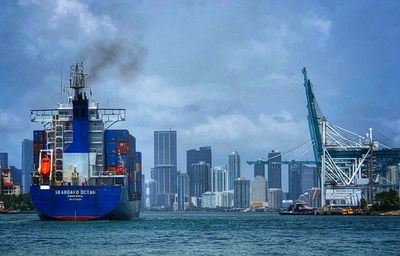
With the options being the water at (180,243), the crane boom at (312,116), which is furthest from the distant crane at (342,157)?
the water at (180,243)

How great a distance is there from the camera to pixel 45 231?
8475 cm

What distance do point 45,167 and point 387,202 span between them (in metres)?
99.4

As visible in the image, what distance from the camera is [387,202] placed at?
18238 centimetres

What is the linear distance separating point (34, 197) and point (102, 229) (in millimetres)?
16375

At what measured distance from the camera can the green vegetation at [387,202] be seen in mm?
182125

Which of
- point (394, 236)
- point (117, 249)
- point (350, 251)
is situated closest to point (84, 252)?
point (117, 249)

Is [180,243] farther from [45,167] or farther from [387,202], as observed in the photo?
[387,202]

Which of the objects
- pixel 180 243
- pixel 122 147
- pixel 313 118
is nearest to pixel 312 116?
pixel 313 118

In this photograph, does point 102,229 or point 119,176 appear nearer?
point 102,229

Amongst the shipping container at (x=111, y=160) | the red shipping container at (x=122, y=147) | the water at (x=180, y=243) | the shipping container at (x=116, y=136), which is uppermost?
the shipping container at (x=116, y=136)

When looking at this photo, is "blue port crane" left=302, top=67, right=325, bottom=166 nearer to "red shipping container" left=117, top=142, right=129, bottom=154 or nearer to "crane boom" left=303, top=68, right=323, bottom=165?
"crane boom" left=303, top=68, right=323, bottom=165

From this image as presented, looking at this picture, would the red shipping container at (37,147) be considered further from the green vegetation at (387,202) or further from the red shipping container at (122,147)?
the green vegetation at (387,202)

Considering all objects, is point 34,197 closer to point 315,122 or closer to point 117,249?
point 117,249

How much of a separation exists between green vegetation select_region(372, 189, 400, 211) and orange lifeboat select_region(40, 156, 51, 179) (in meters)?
97.5
